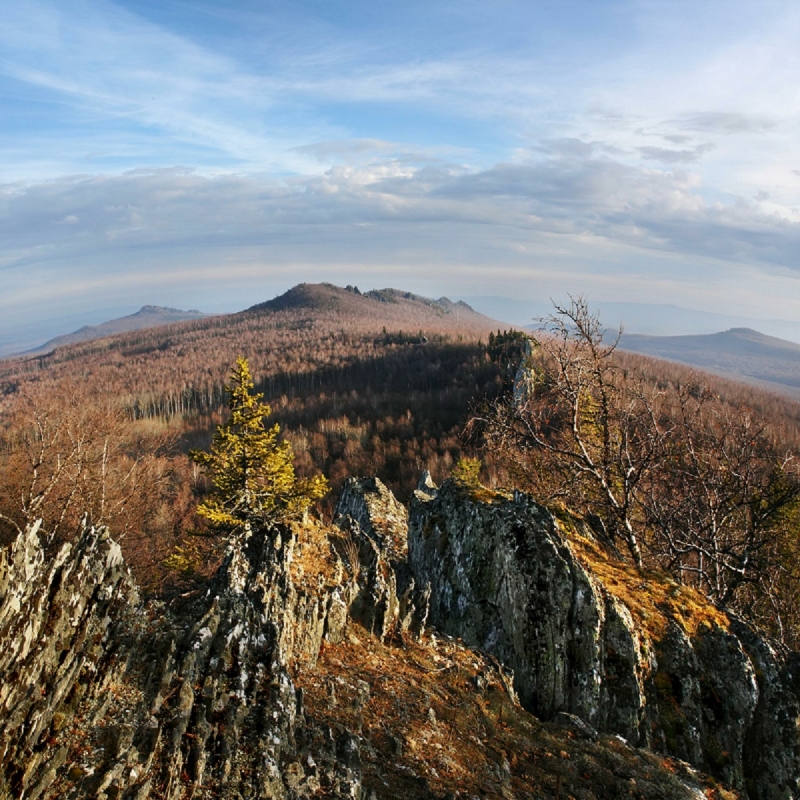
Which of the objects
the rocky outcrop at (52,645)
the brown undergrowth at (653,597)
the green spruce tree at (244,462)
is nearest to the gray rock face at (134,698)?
the rocky outcrop at (52,645)

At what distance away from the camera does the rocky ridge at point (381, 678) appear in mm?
6332

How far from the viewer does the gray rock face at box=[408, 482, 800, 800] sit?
33.8 ft

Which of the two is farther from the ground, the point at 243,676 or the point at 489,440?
the point at 489,440

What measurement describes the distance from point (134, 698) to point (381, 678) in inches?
182

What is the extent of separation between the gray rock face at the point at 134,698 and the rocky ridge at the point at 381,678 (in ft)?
0.08

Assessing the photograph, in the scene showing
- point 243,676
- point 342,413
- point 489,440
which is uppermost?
point 489,440

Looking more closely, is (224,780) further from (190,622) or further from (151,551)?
(151,551)

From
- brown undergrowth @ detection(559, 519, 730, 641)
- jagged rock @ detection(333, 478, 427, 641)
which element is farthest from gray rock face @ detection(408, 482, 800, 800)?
jagged rock @ detection(333, 478, 427, 641)

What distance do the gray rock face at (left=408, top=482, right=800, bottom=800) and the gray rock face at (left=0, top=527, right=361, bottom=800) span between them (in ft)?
18.7

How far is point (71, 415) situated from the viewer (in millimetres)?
34094

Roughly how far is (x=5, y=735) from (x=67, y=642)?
1.44 meters

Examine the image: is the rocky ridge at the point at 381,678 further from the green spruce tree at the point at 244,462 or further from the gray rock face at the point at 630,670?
the green spruce tree at the point at 244,462

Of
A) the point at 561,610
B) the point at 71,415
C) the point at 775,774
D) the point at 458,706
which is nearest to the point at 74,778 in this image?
the point at 458,706

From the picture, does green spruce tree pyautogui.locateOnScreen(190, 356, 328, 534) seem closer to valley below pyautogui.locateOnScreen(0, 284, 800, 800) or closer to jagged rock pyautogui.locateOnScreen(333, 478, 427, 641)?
valley below pyautogui.locateOnScreen(0, 284, 800, 800)
